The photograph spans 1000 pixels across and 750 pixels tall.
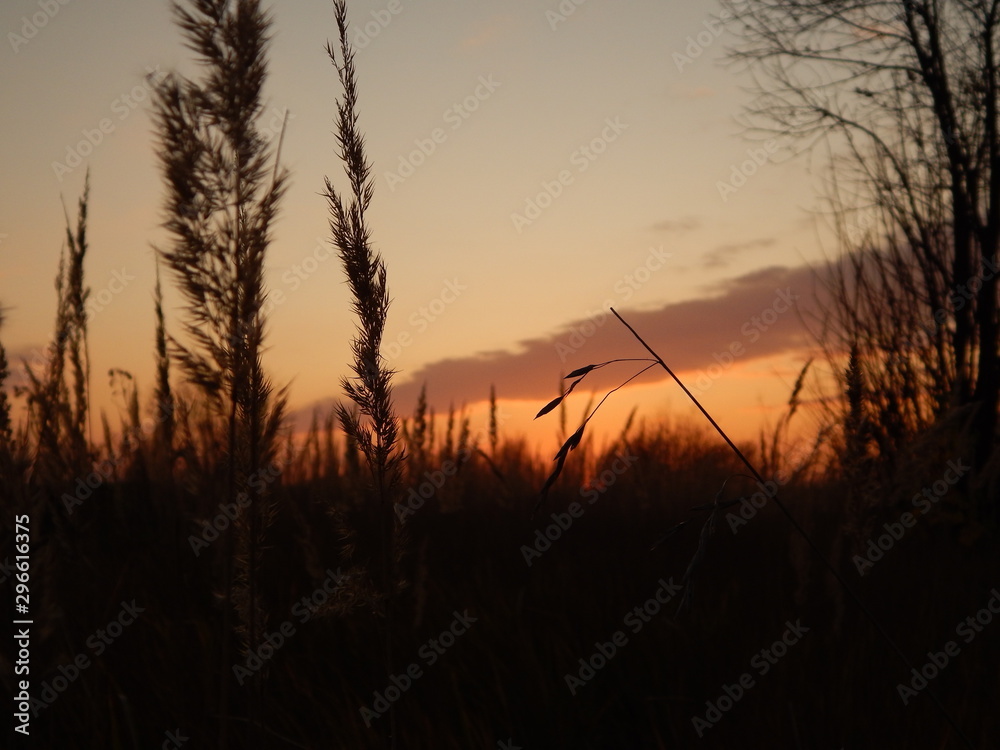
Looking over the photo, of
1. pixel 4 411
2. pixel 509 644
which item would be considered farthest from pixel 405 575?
pixel 4 411

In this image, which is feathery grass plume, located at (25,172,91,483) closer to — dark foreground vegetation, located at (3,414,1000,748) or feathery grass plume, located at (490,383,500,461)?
dark foreground vegetation, located at (3,414,1000,748)

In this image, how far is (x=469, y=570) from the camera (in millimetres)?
4332

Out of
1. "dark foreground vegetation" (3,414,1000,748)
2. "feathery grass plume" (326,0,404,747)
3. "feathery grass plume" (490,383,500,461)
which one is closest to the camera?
"feathery grass plume" (326,0,404,747)

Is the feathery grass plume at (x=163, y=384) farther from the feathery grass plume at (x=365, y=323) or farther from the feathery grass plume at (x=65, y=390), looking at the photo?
the feathery grass plume at (x=365, y=323)

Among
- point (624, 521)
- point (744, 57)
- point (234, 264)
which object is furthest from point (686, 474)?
point (234, 264)

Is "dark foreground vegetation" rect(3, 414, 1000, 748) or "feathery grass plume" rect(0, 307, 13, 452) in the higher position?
"feathery grass plume" rect(0, 307, 13, 452)

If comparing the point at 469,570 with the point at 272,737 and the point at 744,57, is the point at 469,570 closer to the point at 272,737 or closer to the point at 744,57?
the point at 272,737

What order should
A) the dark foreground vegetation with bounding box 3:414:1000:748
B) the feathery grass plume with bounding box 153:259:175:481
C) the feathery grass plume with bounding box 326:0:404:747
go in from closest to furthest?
the feathery grass plume with bounding box 326:0:404:747
the dark foreground vegetation with bounding box 3:414:1000:748
the feathery grass plume with bounding box 153:259:175:481

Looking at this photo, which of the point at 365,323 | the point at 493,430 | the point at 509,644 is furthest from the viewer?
the point at 493,430

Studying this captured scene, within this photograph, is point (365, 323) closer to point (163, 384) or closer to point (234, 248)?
point (234, 248)

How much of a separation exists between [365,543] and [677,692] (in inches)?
92.3

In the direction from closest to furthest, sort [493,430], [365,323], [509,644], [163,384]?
[365,323] → [509,644] → [163,384] → [493,430]

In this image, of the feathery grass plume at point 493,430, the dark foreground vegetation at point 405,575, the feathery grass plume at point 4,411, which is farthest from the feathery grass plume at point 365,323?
the feathery grass plume at point 493,430

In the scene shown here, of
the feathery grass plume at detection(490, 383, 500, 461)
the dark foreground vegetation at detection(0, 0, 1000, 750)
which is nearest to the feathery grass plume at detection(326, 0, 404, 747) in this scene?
the dark foreground vegetation at detection(0, 0, 1000, 750)
